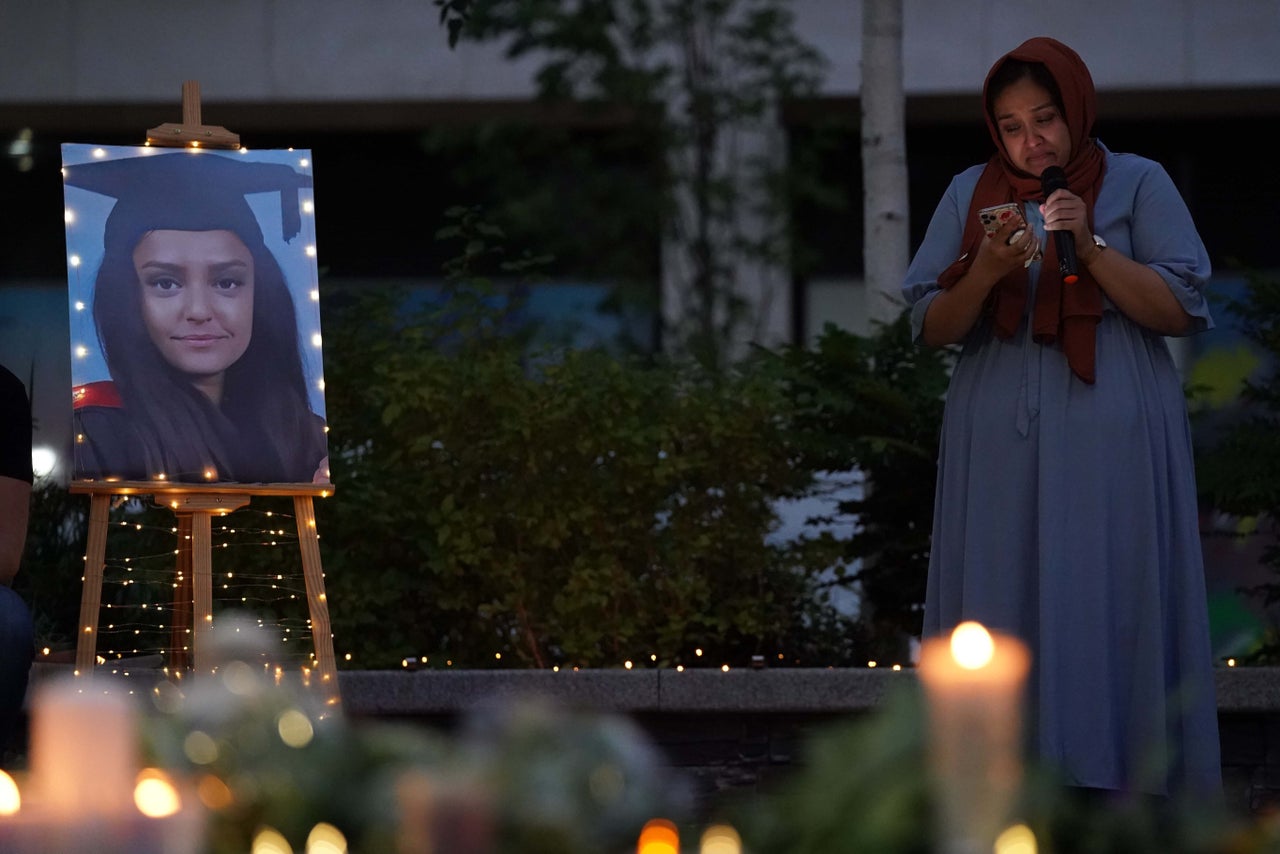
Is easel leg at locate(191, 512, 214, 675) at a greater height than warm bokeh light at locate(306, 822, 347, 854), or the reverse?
warm bokeh light at locate(306, 822, 347, 854)

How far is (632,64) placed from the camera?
1162cm

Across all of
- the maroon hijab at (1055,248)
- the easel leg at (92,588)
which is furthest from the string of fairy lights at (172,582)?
the maroon hijab at (1055,248)

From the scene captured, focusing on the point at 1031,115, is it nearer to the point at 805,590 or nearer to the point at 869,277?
the point at 805,590

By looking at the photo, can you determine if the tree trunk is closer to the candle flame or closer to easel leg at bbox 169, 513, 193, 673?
easel leg at bbox 169, 513, 193, 673

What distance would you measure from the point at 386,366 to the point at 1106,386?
2.82m

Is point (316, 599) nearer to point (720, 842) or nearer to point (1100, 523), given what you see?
point (1100, 523)

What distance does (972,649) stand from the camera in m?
0.68

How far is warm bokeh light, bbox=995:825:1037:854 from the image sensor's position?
0.70m

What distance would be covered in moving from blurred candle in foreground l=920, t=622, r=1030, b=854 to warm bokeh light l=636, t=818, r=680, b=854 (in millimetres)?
121

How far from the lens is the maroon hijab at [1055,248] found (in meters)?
3.16

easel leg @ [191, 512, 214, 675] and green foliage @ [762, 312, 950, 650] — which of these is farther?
green foliage @ [762, 312, 950, 650]

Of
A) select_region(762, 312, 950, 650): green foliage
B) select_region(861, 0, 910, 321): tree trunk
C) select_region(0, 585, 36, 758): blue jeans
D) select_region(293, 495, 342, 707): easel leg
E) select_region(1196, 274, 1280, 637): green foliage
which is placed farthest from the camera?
select_region(861, 0, 910, 321): tree trunk

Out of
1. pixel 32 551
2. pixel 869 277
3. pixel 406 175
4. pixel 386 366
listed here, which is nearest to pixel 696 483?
pixel 386 366

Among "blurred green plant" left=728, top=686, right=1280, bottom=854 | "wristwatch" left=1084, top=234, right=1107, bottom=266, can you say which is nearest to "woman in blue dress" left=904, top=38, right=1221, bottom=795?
"wristwatch" left=1084, top=234, right=1107, bottom=266
